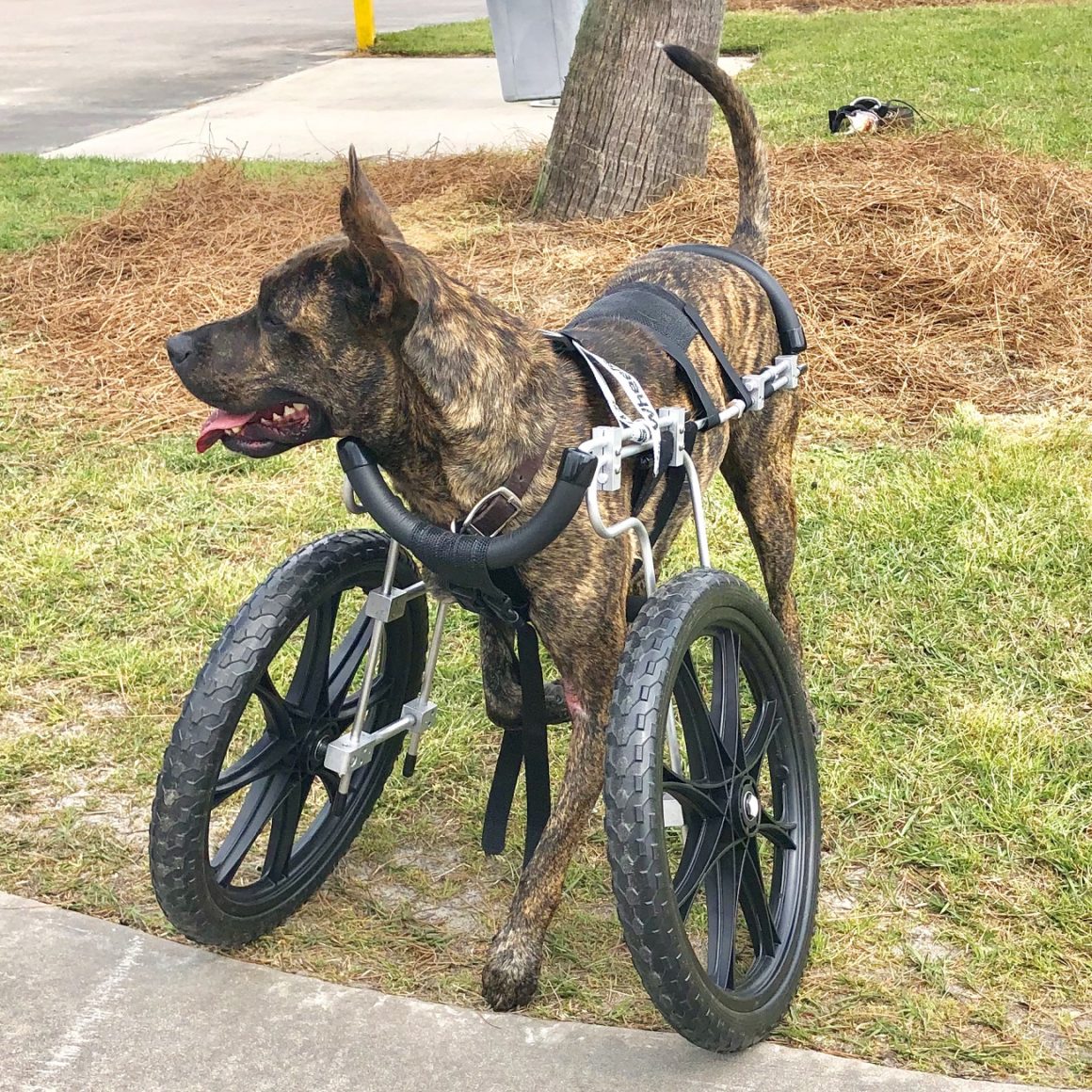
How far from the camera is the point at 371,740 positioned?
10.1ft

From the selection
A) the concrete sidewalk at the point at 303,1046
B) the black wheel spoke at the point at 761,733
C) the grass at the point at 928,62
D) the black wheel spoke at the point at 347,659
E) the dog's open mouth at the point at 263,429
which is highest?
the grass at the point at 928,62

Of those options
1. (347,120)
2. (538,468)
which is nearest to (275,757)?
(538,468)

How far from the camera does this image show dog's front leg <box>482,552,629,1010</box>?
292 centimetres

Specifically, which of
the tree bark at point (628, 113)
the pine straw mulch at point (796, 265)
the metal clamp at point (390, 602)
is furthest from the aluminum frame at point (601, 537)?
the tree bark at point (628, 113)

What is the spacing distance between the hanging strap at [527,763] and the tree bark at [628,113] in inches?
194

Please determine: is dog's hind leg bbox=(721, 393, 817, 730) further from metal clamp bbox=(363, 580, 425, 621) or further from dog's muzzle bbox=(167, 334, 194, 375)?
dog's muzzle bbox=(167, 334, 194, 375)

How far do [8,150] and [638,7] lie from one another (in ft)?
22.4

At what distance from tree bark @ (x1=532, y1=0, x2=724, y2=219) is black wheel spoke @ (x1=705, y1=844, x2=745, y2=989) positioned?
535 centimetres

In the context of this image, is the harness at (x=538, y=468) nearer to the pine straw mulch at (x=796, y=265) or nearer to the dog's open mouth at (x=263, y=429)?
the dog's open mouth at (x=263, y=429)

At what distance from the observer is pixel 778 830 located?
10.0 ft

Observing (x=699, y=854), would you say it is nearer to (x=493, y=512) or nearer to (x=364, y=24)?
(x=493, y=512)

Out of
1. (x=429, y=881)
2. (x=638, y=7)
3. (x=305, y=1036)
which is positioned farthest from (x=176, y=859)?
(x=638, y=7)

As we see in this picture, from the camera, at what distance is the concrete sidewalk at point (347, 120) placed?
1134 centimetres

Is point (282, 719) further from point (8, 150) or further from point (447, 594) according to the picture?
point (8, 150)
